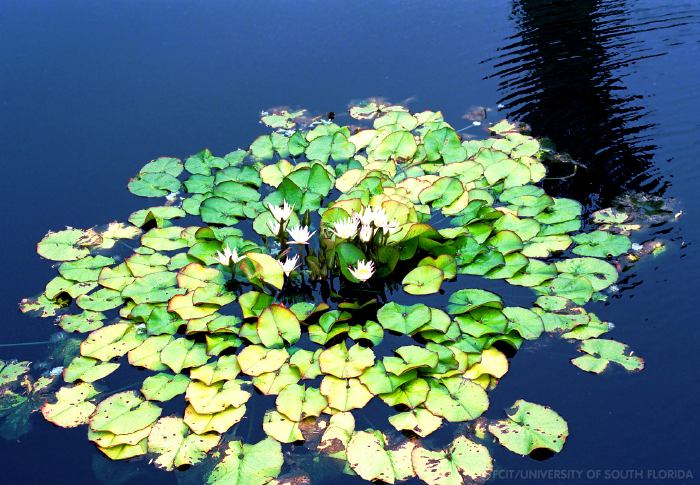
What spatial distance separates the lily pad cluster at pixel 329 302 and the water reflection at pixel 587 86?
1.39 feet

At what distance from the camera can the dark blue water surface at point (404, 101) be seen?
4074mm

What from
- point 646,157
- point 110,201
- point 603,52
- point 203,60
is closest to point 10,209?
→ point 110,201

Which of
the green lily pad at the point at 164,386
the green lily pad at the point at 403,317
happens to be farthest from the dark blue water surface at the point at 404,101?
the green lily pad at the point at 403,317

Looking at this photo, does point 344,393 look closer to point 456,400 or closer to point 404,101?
point 456,400

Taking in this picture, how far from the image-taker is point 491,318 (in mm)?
4508

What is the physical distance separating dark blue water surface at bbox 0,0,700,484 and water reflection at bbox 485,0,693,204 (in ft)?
0.07

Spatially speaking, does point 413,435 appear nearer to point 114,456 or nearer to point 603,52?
point 114,456

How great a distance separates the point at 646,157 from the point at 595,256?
155 centimetres

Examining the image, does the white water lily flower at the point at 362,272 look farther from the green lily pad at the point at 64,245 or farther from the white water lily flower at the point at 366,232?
the green lily pad at the point at 64,245

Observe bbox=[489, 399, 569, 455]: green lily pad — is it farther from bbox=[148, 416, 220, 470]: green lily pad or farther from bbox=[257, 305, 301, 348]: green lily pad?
bbox=[148, 416, 220, 470]: green lily pad

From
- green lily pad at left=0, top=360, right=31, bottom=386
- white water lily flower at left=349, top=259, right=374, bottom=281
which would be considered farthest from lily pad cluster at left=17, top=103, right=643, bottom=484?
green lily pad at left=0, top=360, right=31, bottom=386

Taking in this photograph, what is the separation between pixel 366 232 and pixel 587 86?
3814 mm

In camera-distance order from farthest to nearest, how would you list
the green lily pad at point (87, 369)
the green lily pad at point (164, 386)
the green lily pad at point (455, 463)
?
the green lily pad at point (87, 369) < the green lily pad at point (164, 386) < the green lily pad at point (455, 463)

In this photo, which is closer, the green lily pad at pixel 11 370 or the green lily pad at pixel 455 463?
the green lily pad at pixel 455 463
